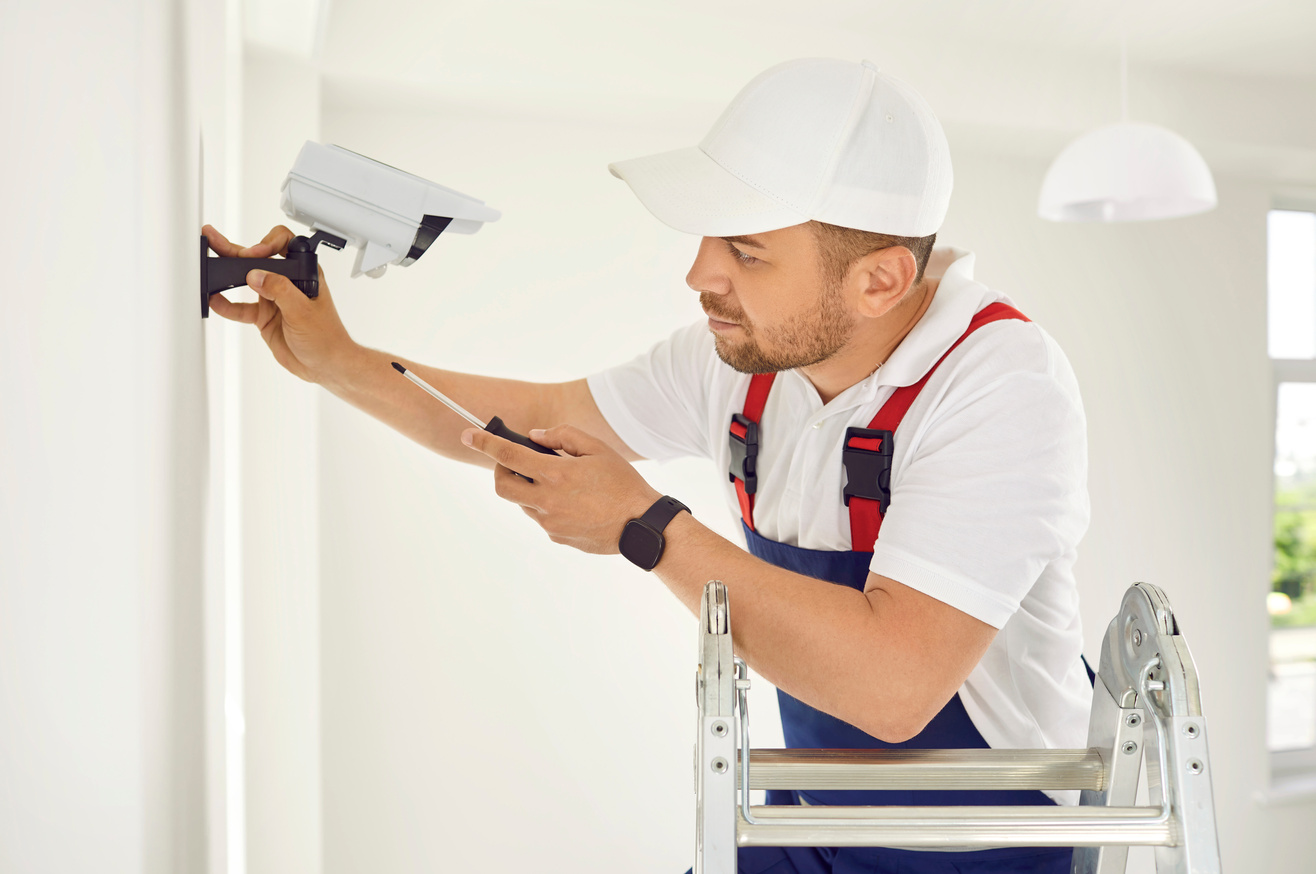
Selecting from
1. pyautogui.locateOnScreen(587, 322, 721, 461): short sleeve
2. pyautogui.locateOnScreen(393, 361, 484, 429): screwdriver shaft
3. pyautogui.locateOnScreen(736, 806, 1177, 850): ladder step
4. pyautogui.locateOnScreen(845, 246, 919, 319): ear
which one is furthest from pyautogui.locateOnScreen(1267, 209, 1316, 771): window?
pyautogui.locateOnScreen(393, 361, 484, 429): screwdriver shaft

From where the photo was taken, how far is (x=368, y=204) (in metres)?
1.03

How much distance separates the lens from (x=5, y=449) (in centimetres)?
42

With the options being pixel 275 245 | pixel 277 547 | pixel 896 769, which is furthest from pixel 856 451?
pixel 277 547

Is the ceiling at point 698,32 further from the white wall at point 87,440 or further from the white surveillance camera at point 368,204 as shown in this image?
the white wall at point 87,440

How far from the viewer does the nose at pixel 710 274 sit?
1213mm

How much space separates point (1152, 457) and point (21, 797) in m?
3.89

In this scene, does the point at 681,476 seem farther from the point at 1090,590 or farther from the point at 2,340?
the point at 2,340

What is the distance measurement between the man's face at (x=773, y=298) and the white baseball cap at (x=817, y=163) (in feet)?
0.18

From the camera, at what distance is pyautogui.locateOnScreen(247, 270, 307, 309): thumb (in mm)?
1030

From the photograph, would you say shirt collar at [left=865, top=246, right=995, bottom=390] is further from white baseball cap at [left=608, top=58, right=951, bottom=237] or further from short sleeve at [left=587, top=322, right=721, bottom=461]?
short sleeve at [left=587, top=322, right=721, bottom=461]

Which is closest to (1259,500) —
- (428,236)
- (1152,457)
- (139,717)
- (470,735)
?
(1152,457)

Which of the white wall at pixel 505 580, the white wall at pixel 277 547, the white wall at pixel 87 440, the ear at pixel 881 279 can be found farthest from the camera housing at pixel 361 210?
the white wall at pixel 505 580

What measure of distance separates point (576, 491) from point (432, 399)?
43 centimetres

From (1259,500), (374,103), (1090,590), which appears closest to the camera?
(374,103)
